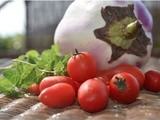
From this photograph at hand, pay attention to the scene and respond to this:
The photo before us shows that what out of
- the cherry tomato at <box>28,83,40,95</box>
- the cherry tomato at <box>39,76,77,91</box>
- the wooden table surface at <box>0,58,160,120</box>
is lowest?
the wooden table surface at <box>0,58,160,120</box>

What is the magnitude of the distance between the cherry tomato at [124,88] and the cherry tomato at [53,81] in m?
0.07

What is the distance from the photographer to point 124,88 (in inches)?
26.1

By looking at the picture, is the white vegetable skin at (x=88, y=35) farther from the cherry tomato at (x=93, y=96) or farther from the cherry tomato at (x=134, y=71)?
the cherry tomato at (x=93, y=96)

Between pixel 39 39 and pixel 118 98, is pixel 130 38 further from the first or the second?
pixel 39 39

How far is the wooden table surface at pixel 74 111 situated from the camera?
0.59 meters

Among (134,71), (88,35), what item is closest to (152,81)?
(134,71)

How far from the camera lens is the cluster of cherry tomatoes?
634 mm

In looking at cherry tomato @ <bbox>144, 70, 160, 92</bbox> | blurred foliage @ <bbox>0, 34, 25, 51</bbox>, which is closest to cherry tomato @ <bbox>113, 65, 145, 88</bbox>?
cherry tomato @ <bbox>144, 70, 160, 92</bbox>

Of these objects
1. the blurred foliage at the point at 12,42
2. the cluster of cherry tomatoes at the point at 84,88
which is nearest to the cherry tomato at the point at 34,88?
the cluster of cherry tomatoes at the point at 84,88

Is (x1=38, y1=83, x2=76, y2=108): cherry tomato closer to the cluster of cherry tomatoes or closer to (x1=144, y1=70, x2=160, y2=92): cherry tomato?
the cluster of cherry tomatoes

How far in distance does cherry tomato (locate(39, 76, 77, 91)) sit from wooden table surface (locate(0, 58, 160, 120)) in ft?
0.09

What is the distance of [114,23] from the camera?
806 millimetres

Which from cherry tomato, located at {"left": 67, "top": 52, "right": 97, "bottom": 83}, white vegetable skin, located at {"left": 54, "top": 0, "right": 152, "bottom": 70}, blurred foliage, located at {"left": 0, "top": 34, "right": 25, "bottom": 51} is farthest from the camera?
blurred foliage, located at {"left": 0, "top": 34, "right": 25, "bottom": 51}

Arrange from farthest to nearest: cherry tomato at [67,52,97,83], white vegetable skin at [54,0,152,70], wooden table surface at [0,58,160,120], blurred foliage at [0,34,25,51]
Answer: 1. blurred foliage at [0,34,25,51]
2. white vegetable skin at [54,0,152,70]
3. cherry tomato at [67,52,97,83]
4. wooden table surface at [0,58,160,120]
